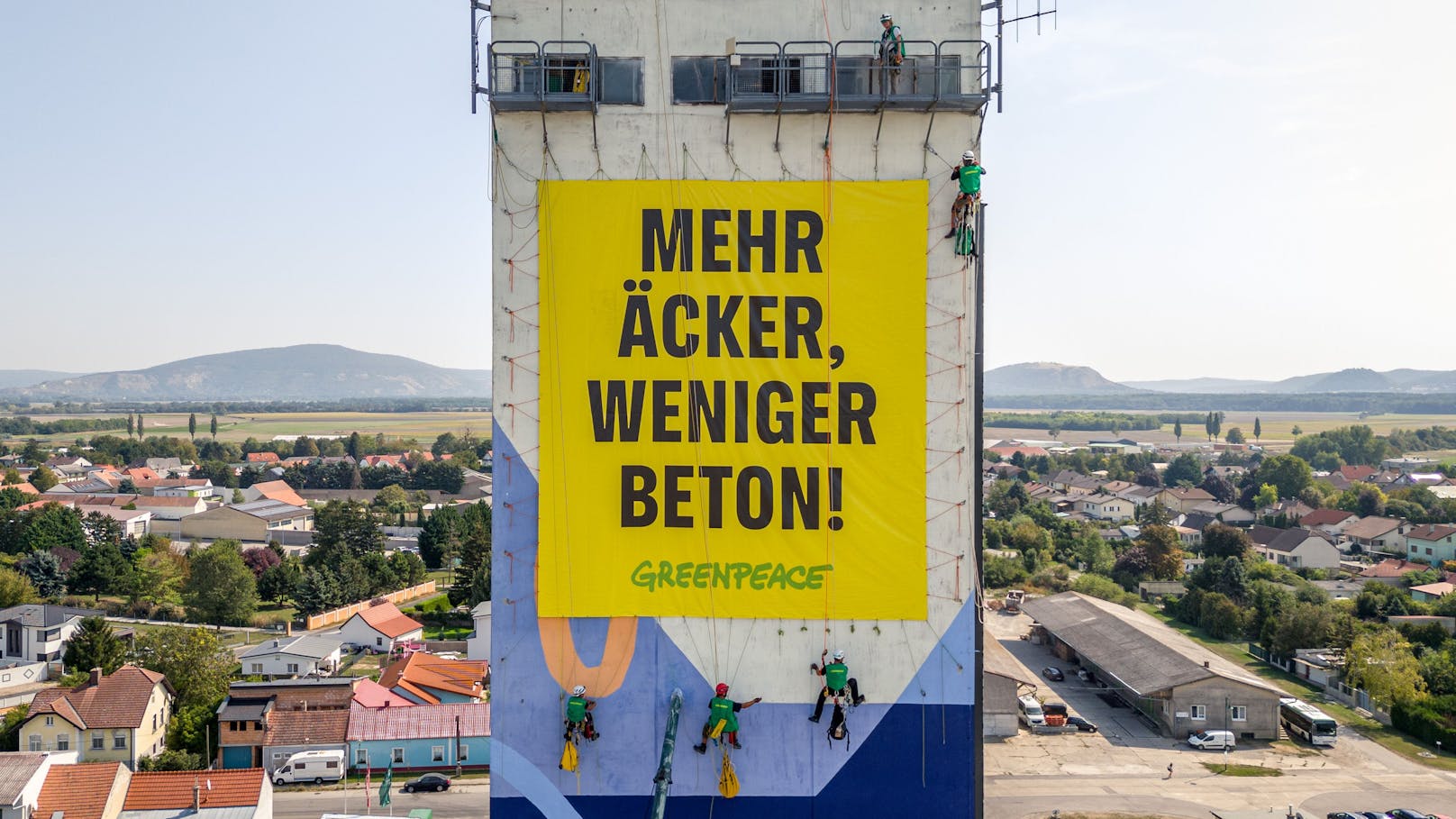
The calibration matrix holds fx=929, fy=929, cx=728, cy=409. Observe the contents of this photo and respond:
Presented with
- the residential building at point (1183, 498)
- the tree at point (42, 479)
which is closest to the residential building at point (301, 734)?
the tree at point (42, 479)

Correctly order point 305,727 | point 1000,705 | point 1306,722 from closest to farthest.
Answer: point 305,727
point 1306,722
point 1000,705

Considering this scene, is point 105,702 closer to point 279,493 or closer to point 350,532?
point 350,532

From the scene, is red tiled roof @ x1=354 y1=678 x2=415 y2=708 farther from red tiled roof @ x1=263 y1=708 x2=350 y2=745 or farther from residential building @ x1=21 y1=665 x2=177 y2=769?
residential building @ x1=21 y1=665 x2=177 y2=769

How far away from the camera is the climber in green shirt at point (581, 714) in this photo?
441 inches

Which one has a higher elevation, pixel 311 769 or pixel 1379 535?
pixel 1379 535

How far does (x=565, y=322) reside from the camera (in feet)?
38.3

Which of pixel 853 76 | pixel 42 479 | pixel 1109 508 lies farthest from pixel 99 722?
pixel 1109 508

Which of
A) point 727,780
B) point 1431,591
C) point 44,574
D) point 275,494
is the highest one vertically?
point 727,780

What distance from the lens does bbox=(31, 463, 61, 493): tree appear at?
110 metres

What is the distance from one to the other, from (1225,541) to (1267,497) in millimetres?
36906

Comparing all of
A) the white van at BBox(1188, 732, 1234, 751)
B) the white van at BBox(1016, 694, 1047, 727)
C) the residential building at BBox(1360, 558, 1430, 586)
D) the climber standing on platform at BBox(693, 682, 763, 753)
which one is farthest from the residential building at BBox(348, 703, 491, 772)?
the residential building at BBox(1360, 558, 1430, 586)

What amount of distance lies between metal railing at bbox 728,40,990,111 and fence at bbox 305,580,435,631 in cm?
5522

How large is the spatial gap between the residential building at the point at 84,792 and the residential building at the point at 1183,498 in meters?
104

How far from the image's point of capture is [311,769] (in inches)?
1435
